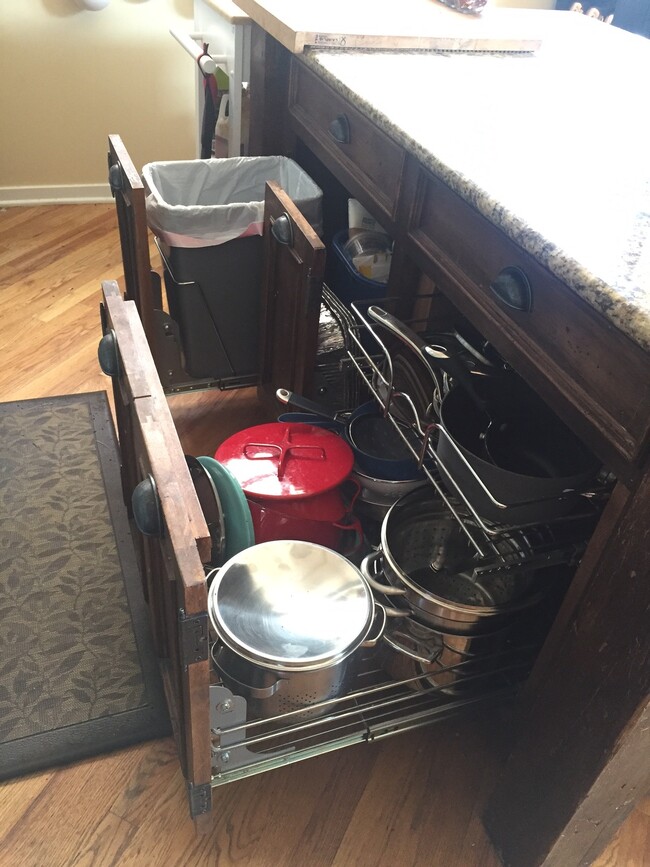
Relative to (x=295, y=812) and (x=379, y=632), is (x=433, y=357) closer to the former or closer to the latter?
(x=379, y=632)

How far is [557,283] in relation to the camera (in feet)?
2.58

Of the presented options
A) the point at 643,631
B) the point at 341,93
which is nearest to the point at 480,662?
the point at 643,631

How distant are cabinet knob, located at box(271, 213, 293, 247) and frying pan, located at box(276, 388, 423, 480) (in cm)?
27

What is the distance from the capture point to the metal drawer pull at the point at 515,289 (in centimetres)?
83

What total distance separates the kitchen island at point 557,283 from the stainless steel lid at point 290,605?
25cm

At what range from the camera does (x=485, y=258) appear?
0.94m

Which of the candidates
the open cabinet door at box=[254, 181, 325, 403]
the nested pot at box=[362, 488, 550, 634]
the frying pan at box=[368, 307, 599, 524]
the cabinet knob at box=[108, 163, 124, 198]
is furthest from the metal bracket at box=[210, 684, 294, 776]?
the cabinet knob at box=[108, 163, 124, 198]

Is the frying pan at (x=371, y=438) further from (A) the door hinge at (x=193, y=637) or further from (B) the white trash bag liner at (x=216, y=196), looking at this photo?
(A) the door hinge at (x=193, y=637)

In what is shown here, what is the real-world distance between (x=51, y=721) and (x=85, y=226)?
190cm

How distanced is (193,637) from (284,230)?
2.69 ft

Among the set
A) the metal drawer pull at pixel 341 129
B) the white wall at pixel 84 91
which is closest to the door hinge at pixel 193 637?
the metal drawer pull at pixel 341 129

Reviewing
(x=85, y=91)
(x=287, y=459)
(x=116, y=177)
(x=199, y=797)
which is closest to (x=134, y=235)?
(x=116, y=177)

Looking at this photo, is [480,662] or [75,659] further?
[75,659]

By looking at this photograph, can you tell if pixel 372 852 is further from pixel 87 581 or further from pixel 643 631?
pixel 87 581
